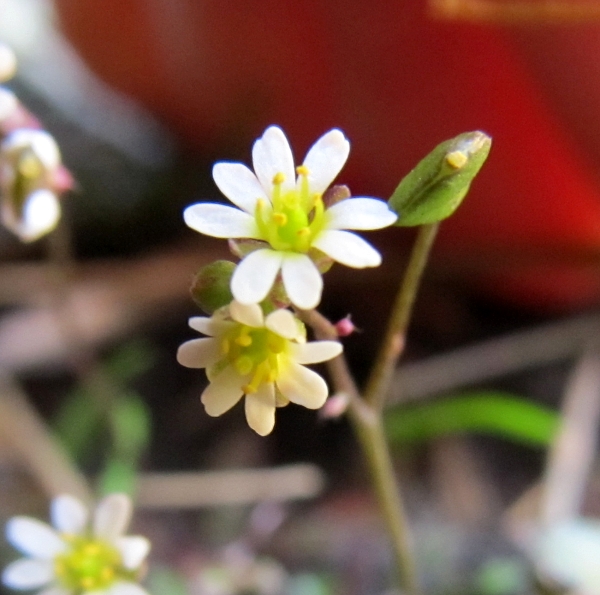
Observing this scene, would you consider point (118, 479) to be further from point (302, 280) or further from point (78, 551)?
point (302, 280)

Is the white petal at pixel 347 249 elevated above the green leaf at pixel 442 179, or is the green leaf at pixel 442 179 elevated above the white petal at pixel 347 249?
the green leaf at pixel 442 179

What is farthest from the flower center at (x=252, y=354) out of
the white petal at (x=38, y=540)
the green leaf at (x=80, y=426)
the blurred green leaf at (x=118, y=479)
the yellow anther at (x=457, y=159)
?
the green leaf at (x=80, y=426)

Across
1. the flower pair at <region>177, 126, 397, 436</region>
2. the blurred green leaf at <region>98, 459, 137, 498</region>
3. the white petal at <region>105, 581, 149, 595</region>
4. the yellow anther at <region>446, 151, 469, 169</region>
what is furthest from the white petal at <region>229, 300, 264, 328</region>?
the blurred green leaf at <region>98, 459, 137, 498</region>

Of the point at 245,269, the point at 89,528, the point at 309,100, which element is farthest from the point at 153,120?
the point at 245,269

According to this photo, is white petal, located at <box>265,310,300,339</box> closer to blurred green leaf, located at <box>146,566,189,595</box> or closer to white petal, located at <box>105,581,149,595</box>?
white petal, located at <box>105,581,149,595</box>

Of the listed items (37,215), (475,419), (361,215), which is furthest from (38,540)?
(475,419)

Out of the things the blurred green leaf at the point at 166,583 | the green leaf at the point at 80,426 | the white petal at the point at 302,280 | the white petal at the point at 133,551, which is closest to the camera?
the white petal at the point at 302,280

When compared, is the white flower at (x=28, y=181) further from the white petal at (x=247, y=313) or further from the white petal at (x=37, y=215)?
the white petal at (x=247, y=313)
